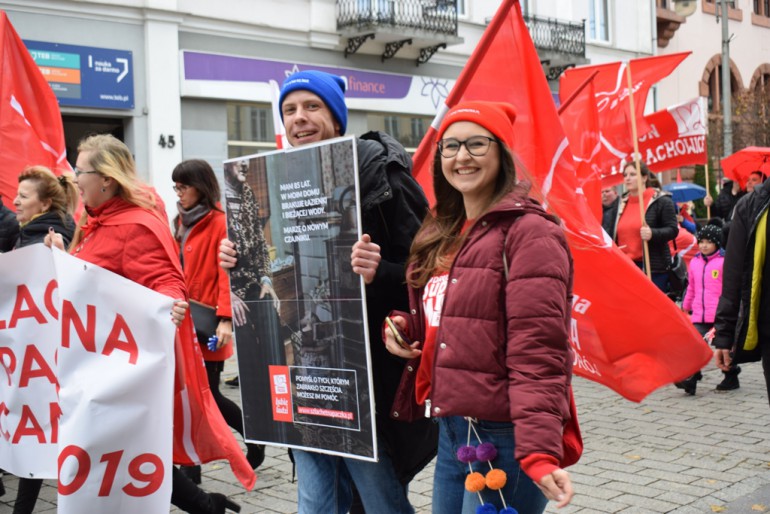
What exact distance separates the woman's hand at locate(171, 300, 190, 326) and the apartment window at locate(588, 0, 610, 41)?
2301 cm

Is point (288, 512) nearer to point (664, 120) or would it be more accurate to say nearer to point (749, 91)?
point (664, 120)

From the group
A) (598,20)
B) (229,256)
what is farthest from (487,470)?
(598,20)

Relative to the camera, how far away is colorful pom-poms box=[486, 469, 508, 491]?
8.84 ft

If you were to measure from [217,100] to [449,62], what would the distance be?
6.46 meters

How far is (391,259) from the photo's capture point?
10.9 feet

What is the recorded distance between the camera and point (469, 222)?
2.96 metres

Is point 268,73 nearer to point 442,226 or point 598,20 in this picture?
point 598,20

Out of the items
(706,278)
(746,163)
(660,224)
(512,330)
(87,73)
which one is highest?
(87,73)

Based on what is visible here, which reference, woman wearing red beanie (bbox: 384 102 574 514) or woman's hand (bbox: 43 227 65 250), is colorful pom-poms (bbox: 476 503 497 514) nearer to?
woman wearing red beanie (bbox: 384 102 574 514)

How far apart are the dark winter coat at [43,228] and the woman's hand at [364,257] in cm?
301

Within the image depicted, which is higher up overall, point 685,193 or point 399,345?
point 685,193

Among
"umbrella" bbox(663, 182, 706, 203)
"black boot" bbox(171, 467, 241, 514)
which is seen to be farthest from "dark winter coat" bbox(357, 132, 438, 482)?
"umbrella" bbox(663, 182, 706, 203)

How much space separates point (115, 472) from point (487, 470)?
1.75 metres

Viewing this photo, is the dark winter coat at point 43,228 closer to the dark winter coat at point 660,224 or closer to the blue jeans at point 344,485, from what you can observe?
the blue jeans at point 344,485
